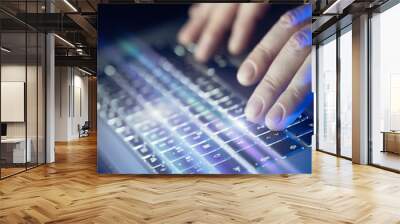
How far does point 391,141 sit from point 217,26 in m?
4.33

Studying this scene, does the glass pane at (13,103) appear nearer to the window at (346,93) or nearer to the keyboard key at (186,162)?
the keyboard key at (186,162)

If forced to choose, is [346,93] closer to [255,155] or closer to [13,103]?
[255,155]

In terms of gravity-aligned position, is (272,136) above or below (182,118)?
below

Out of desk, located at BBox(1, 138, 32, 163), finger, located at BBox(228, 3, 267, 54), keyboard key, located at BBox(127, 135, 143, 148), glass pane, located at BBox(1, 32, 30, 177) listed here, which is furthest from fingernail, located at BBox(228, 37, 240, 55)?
desk, located at BBox(1, 138, 32, 163)

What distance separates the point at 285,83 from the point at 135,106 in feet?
8.34

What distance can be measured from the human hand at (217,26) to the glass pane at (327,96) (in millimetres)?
4397

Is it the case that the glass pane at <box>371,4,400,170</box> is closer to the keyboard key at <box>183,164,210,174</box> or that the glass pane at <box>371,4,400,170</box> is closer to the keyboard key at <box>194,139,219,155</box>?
the keyboard key at <box>194,139,219,155</box>

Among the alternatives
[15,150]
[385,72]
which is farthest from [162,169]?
[385,72]

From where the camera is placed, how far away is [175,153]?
6254 mm

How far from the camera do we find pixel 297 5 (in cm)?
621

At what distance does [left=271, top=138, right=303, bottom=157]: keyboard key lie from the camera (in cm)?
624

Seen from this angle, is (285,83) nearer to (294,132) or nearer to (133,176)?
(294,132)

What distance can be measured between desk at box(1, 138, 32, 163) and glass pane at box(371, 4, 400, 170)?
7.14 metres

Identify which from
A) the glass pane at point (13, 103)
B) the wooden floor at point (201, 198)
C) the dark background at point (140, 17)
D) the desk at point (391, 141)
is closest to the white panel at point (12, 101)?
the glass pane at point (13, 103)
